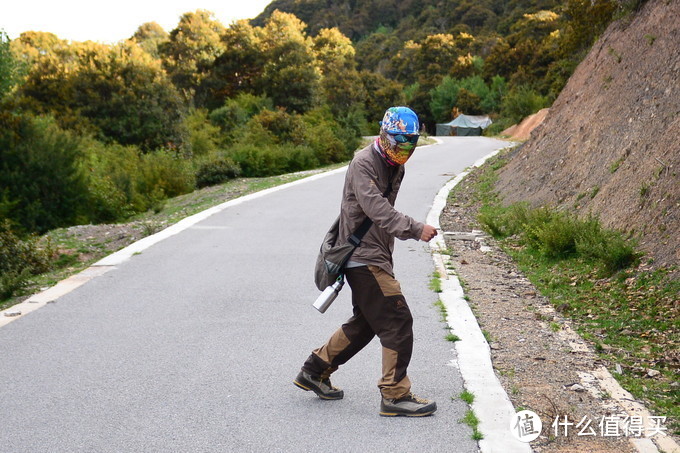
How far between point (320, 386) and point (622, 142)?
8512 mm

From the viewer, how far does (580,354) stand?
5750 millimetres

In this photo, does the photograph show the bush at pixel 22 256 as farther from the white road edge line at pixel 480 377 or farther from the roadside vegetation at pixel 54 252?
the white road edge line at pixel 480 377

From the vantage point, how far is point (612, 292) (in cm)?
743

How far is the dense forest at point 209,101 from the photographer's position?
18.2 meters

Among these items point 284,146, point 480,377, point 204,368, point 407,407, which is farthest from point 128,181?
point 407,407

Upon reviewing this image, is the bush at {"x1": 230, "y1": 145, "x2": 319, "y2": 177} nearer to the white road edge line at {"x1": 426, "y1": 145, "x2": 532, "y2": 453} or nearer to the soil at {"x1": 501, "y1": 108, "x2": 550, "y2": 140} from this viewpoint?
the white road edge line at {"x1": 426, "y1": 145, "x2": 532, "y2": 453}

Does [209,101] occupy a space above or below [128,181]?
above

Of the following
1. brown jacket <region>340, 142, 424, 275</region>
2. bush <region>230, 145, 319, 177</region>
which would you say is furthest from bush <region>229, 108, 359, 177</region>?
brown jacket <region>340, 142, 424, 275</region>

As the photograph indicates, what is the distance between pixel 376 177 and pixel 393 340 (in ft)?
3.42

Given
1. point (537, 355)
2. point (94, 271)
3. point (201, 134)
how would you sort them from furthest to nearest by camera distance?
point (201, 134) → point (94, 271) → point (537, 355)

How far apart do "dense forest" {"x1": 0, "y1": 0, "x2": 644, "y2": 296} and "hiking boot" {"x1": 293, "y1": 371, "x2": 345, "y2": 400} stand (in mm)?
5009

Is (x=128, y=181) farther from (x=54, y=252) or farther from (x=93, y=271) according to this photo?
(x=93, y=271)

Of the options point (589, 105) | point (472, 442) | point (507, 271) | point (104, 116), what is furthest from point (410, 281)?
point (104, 116)

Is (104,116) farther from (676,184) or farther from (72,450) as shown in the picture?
(72,450)
